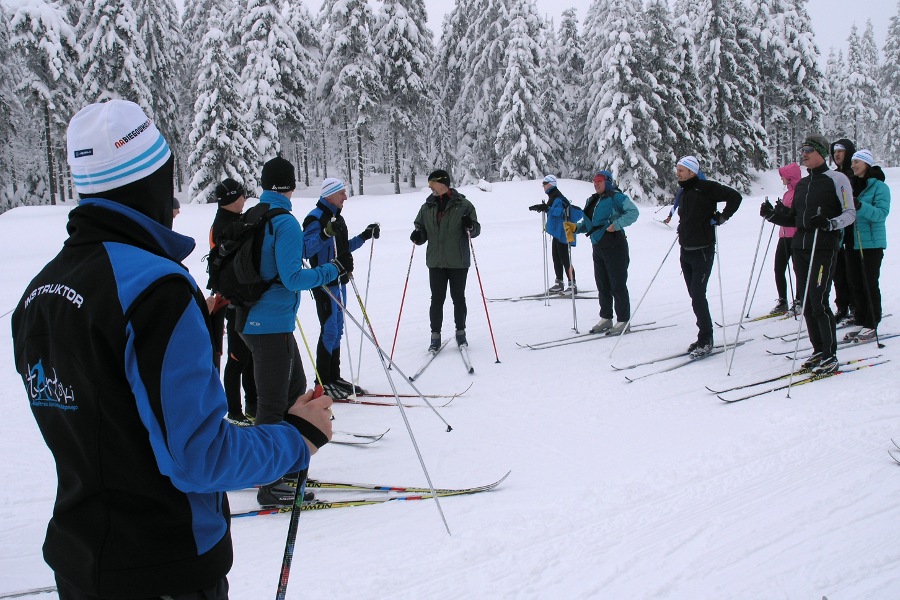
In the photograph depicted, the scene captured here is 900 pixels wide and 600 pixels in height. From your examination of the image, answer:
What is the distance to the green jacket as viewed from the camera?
707cm

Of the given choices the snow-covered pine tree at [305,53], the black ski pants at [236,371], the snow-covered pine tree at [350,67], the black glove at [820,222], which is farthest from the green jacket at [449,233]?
the snow-covered pine tree at [305,53]

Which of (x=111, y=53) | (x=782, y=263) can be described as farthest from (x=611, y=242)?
(x=111, y=53)

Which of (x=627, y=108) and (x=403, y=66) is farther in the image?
(x=403, y=66)

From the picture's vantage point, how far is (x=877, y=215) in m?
6.81

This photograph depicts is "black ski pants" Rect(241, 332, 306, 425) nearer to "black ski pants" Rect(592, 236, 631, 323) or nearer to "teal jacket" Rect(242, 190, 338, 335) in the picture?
"teal jacket" Rect(242, 190, 338, 335)

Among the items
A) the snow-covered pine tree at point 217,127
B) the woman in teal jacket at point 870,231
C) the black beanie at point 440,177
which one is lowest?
the woman in teal jacket at point 870,231

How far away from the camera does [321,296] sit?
5.96 m

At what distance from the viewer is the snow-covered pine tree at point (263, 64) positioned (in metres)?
26.3

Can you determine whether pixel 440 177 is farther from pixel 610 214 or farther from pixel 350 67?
pixel 350 67

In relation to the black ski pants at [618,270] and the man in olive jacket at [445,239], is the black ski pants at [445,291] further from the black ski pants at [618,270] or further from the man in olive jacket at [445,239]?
the black ski pants at [618,270]

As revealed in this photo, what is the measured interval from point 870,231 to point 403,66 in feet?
82.0

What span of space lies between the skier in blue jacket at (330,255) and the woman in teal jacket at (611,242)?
320 cm

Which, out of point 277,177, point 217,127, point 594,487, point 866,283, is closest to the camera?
point 594,487

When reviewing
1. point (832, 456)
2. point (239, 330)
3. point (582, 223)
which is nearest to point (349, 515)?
point (239, 330)
